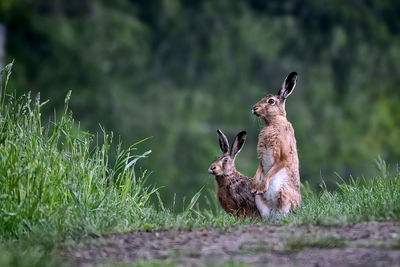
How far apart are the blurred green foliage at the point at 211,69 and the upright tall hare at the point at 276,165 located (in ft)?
40.6

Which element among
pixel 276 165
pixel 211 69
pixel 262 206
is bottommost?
pixel 262 206

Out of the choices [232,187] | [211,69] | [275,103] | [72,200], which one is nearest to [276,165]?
[275,103]

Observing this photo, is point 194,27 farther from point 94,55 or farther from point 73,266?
point 73,266

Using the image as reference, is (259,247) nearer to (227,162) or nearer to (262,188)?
(262,188)

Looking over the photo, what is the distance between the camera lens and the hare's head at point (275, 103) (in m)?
9.44

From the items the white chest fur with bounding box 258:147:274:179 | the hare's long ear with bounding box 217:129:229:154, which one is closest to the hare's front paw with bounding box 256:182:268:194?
the white chest fur with bounding box 258:147:274:179

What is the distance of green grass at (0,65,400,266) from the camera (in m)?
7.22

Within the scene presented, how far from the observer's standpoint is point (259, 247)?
6.68m

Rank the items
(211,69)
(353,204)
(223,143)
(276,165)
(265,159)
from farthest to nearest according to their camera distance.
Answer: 1. (211,69)
2. (223,143)
3. (265,159)
4. (276,165)
5. (353,204)

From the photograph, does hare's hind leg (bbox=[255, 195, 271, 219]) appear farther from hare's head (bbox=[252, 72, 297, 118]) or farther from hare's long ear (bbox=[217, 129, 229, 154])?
hare's long ear (bbox=[217, 129, 229, 154])

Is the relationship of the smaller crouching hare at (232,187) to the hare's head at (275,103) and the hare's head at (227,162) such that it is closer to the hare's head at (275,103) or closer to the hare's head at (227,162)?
the hare's head at (227,162)

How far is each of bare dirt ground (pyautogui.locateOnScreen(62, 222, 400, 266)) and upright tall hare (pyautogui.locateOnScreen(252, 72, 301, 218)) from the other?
1806 mm

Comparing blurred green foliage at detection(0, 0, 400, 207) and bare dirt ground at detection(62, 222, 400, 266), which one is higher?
blurred green foliage at detection(0, 0, 400, 207)

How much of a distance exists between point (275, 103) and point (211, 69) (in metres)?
16.3
